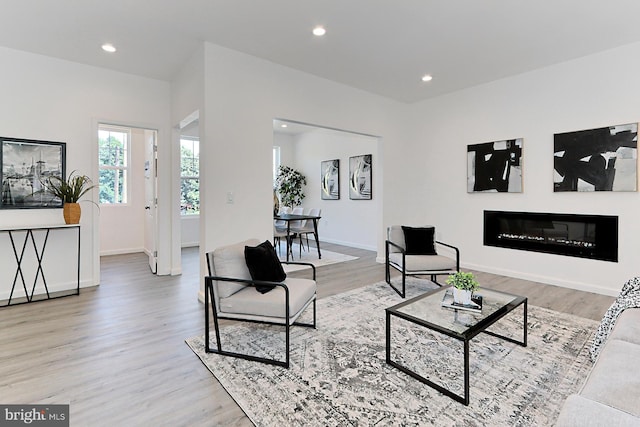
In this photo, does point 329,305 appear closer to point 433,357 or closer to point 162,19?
point 433,357

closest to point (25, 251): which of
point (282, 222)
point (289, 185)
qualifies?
point (282, 222)

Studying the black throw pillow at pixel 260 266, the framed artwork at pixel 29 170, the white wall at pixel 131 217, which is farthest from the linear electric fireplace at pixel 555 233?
the white wall at pixel 131 217

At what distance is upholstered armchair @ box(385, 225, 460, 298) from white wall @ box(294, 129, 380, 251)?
101 inches

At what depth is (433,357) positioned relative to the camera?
2416mm

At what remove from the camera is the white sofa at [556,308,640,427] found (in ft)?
3.43

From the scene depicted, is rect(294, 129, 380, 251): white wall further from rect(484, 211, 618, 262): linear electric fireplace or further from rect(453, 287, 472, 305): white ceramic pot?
rect(453, 287, 472, 305): white ceramic pot

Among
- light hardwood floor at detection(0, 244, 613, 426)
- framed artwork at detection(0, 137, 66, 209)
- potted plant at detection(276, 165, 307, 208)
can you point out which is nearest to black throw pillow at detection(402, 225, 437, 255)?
light hardwood floor at detection(0, 244, 613, 426)

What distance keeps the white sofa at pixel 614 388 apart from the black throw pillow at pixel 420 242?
224cm

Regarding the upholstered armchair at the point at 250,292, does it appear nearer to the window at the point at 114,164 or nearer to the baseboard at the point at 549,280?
the baseboard at the point at 549,280

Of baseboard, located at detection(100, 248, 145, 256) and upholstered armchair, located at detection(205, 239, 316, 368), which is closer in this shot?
upholstered armchair, located at detection(205, 239, 316, 368)

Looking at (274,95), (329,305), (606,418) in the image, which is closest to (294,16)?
(274,95)

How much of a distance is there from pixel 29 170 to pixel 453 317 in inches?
192

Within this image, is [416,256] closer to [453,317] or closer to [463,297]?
A: [463,297]

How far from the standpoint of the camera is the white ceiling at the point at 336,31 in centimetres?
293
